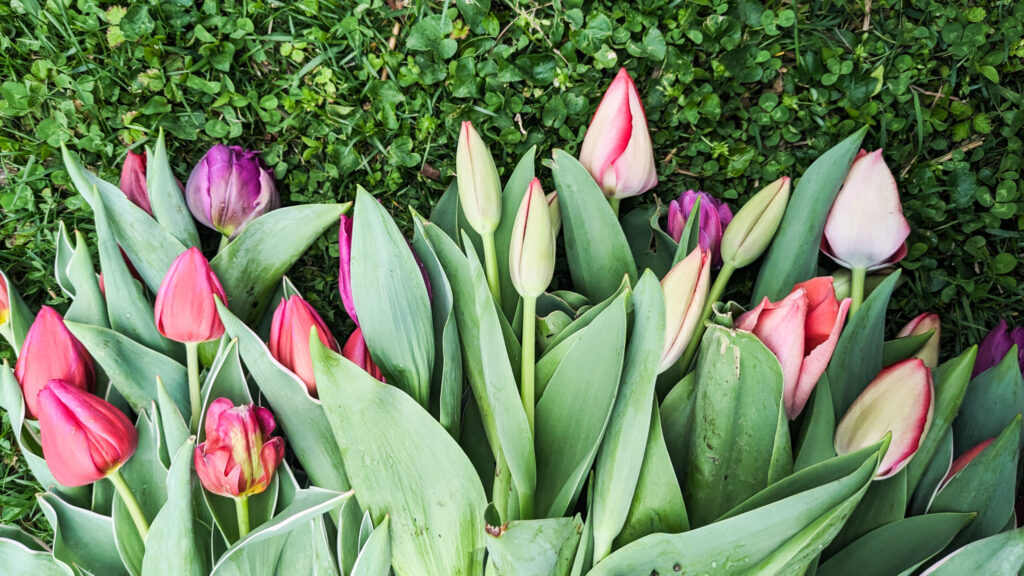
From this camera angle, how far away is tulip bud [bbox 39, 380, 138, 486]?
57cm

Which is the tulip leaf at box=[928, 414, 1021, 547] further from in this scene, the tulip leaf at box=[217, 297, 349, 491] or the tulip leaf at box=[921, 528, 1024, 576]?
the tulip leaf at box=[217, 297, 349, 491]

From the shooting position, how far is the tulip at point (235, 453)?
22.5 inches

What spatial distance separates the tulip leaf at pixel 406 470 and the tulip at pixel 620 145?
292mm

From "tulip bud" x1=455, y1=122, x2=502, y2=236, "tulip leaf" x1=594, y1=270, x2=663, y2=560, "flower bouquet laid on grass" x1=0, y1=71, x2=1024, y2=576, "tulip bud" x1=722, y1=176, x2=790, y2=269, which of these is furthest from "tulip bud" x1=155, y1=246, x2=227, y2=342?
"tulip bud" x1=722, y1=176, x2=790, y2=269

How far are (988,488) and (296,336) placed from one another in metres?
0.59

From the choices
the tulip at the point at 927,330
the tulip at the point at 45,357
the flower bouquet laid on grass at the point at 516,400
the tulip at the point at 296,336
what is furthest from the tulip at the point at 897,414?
the tulip at the point at 45,357

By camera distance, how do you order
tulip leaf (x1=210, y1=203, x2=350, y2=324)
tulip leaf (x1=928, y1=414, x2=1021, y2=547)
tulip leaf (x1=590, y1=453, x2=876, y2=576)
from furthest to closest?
1. tulip leaf (x1=210, y1=203, x2=350, y2=324)
2. tulip leaf (x1=928, y1=414, x2=1021, y2=547)
3. tulip leaf (x1=590, y1=453, x2=876, y2=576)

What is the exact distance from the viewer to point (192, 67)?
0.75m

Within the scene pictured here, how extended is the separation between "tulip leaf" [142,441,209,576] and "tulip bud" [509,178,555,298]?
0.94ft

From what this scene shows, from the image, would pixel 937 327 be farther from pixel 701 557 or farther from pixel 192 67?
pixel 192 67

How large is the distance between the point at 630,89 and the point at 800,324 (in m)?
0.26

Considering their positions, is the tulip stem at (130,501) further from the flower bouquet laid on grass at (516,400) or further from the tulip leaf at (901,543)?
the tulip leaf at (901,543)

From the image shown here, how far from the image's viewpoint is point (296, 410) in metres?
0.62

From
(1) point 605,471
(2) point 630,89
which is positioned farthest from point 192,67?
(1) point 605,471
